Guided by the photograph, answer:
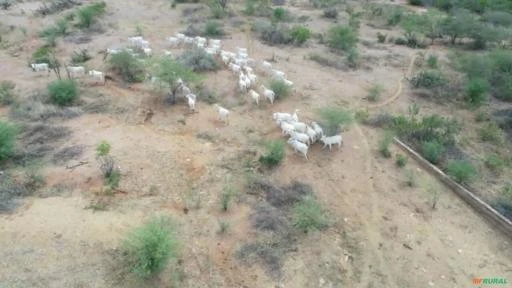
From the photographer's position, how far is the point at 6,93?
11.8 meters

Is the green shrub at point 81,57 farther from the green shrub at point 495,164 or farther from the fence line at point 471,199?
the green shrub at point 495,164

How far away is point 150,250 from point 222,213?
5.97ft

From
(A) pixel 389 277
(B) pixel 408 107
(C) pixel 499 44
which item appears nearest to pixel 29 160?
(A) pixel 389 277

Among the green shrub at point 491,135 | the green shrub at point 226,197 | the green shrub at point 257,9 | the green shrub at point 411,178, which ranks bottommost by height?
the green shrub at point 491,135

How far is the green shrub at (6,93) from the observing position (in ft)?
38.3

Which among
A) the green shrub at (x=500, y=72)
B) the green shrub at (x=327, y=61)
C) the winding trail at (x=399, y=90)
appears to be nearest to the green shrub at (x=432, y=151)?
the winding trail at (x=399, y=90)

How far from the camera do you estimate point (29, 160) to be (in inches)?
371

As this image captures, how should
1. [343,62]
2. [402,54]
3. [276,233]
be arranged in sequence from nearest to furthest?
[276,233]
[343,62]
[402,54]

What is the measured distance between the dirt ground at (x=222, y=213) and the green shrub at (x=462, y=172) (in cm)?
44

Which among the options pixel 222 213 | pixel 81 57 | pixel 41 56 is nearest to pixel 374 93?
pixel 222 213

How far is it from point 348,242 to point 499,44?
13.1 m

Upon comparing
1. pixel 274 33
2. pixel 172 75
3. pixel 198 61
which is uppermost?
pixel 172 75

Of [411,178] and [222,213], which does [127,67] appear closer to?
[222,213]

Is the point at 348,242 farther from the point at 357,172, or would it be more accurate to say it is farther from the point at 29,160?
the point at 29,160
